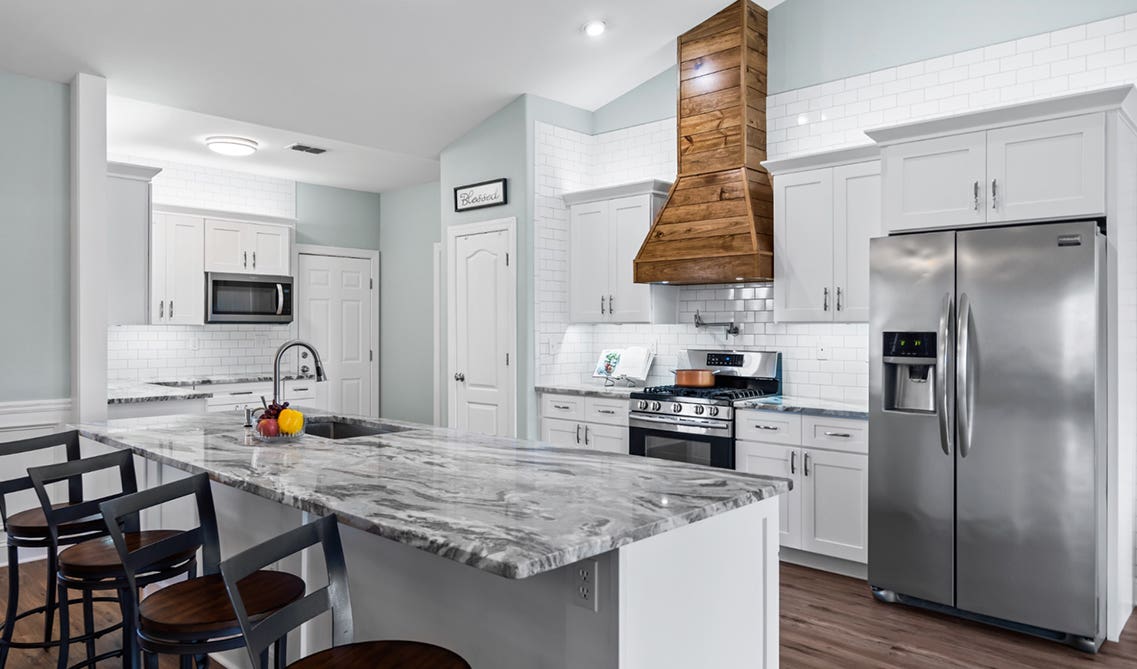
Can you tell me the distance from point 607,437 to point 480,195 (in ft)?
7.10

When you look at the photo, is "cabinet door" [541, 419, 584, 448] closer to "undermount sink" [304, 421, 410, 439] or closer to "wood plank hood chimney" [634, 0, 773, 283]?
"wood plank hood chimney" [634, 0, 773, 283]

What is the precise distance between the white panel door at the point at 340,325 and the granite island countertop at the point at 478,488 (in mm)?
4776

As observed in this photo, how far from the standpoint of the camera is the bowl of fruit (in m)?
3.11

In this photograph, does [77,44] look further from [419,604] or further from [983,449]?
[983,449]

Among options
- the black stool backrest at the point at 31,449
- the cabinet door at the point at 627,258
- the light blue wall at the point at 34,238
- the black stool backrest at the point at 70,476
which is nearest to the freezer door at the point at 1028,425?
the cabinet door at the point at 627,258

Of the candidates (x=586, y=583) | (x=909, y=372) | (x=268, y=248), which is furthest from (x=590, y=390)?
(x=268, y=248)

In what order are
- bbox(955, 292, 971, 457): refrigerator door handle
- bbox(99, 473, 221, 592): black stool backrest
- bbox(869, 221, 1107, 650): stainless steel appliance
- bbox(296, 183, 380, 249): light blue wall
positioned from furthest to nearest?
bbox(296, 183, 380, 249): light blue wall < bbox(955, 292, 971, 457): refrigerator door handle < bbox(869, 221, 1107, 650): stainless steel appliance < bbox(99, 473, 221, 592): black stool backrest

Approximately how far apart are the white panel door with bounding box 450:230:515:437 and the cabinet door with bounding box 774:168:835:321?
203cm

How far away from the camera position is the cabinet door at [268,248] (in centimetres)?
720

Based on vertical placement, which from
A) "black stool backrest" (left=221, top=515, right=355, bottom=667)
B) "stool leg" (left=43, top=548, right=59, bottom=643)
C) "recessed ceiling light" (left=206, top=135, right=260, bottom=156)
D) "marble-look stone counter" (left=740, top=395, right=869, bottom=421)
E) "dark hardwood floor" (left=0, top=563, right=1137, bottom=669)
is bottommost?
"dark hardwood floor" (left=0, top=563, right=1137, bottom=669)

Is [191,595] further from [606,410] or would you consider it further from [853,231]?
[853,231]

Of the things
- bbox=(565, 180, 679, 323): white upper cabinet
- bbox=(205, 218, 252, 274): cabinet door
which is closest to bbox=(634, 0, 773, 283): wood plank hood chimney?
bbox=(565, 180, 679, 323): white upper cabinet

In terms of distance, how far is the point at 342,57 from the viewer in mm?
4852

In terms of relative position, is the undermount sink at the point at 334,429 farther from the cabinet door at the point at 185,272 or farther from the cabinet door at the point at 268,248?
the cabinet door at the point at 268,248
